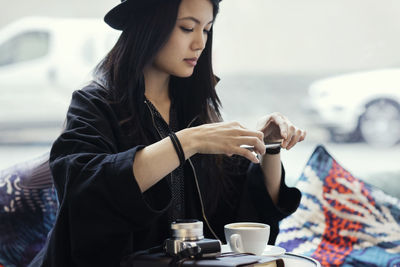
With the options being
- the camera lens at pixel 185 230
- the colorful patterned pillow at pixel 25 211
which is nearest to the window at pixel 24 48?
the colorful patterned pillow at pixel 25 211

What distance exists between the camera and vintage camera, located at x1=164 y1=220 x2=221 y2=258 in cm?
97

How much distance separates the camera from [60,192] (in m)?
1.21

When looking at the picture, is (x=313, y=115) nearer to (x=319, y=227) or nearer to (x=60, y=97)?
(x=319, y=227)

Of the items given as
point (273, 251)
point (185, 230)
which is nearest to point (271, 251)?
point (273, 251)

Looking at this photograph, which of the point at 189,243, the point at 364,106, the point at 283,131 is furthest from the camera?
the point at 364,106

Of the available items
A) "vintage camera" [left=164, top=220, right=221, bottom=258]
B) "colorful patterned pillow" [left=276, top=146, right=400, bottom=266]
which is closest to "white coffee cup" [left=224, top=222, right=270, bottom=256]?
"vintage camera" [left=164, top=220, right=221, bottom=258]

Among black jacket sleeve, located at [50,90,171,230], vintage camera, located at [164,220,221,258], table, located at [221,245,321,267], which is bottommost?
table, located at [221,245,321,267]

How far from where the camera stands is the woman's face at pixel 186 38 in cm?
140

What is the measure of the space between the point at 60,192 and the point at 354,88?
6.25ft

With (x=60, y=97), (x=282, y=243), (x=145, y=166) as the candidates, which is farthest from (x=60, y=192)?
(x=60, y=97)

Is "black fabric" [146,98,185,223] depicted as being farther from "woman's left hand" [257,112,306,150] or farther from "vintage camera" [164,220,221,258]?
"vintage camera" [164,220,221,258]

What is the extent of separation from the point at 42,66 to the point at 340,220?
1.75m

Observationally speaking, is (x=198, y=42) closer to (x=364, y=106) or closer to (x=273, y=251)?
(x=273, y=251)

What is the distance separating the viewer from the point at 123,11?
141 centimetres
